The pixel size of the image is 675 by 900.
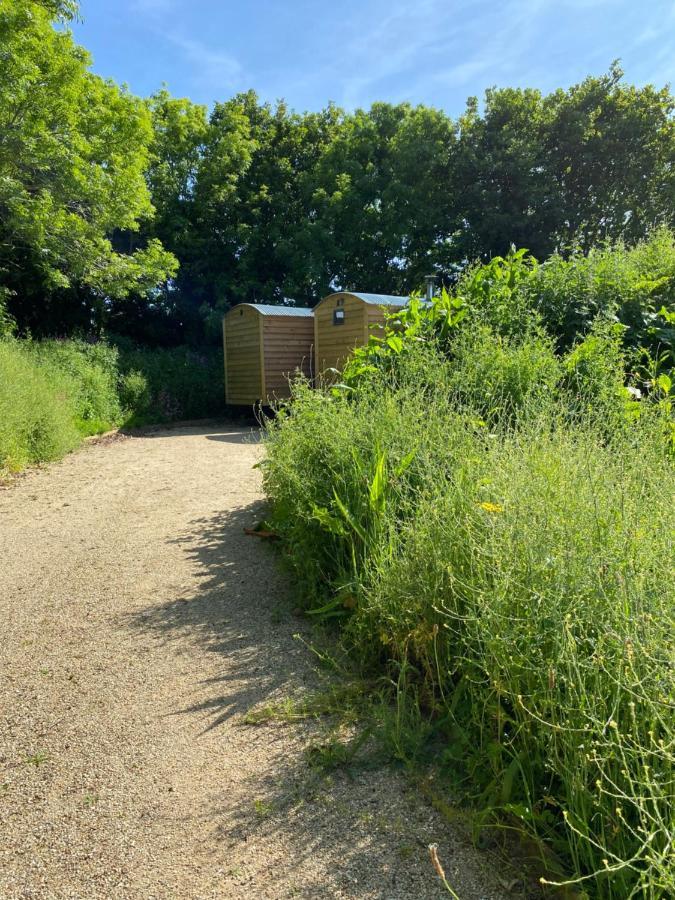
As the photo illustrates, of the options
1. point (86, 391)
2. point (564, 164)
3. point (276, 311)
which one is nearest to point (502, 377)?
point (86, 391)

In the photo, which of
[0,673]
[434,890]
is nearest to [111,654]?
[0,673]

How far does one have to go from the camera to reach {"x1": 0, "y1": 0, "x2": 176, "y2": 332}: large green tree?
923 centimetres

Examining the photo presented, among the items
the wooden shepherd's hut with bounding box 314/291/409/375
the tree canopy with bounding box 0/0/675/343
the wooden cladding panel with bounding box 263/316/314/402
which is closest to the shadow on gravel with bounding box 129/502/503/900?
the wooden shepherd's hut with bounding box 314/291/409/375

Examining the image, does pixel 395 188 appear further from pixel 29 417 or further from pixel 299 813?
pixel 299 813

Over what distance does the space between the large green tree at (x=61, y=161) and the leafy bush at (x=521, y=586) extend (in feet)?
29.5

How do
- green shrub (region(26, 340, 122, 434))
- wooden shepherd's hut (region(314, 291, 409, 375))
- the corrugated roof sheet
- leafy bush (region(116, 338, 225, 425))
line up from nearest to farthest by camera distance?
green shrub (region(26, 340, 122, 434)) → wooden shepherd's hut (region(314, 291, 409, 375)) → leafy bush (region(116, 338, 225, 425)) → the corrugated roof sheet

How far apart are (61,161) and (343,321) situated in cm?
596

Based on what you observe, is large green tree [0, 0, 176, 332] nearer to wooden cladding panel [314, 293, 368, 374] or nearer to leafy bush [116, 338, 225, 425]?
leafy bush [116, 338, 225, 425]

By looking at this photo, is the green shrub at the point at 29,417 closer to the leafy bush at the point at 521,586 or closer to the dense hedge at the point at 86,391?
the dense hedge at the point at 86,391

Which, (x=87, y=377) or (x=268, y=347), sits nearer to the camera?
(x=87, y=377)

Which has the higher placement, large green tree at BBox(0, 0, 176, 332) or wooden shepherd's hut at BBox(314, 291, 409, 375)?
large green tree at BBox(0, 0, 176, 332)

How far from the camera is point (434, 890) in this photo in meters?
1.40

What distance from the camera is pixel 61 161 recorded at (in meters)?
9.81

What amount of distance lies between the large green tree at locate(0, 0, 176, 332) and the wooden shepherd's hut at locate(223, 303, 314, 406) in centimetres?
251
